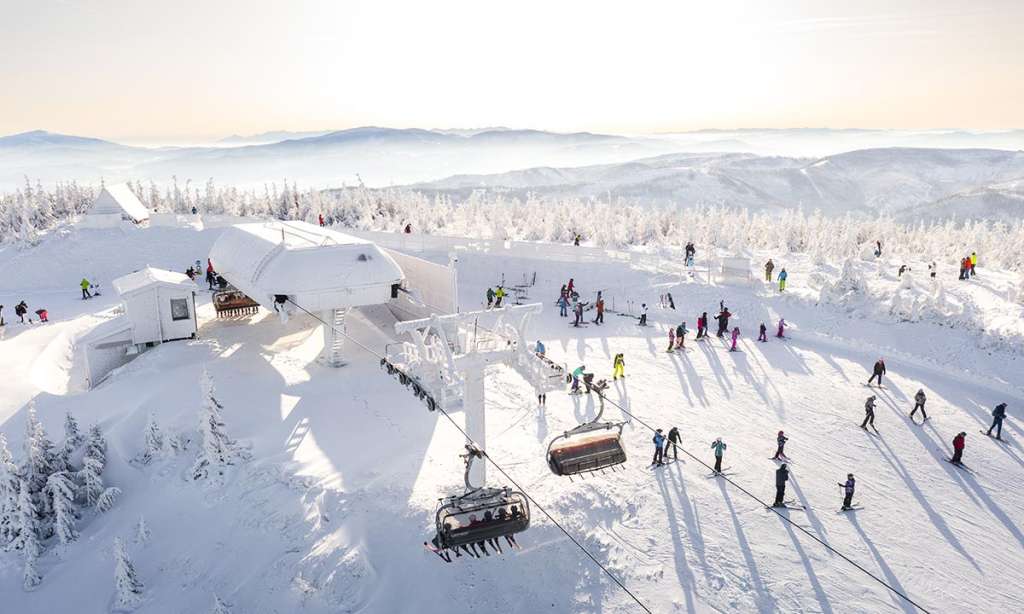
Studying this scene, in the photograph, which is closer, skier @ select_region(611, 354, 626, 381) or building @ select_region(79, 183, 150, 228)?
skier @ select_region(611, 354, 626, 381)

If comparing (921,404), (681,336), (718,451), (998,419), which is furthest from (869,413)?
(681,336)


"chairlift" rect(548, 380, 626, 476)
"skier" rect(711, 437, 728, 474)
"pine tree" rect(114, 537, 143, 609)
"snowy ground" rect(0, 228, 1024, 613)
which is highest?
"chairlift" rect(548, 380, 626, 476)

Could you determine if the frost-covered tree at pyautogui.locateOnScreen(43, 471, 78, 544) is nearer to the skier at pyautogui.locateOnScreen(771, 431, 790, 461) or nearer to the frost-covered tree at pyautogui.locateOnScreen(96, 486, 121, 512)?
the frost-covered tree at pyautogui.locateOnScreen(96, 486, 121, 512)

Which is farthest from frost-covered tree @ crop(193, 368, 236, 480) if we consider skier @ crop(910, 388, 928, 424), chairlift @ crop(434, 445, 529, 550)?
skier @ crop(910, 388, 928, 424)

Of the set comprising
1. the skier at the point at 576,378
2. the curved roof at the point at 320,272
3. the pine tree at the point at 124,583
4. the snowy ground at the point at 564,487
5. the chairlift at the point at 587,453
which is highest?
the curved roof at the point at 320,272

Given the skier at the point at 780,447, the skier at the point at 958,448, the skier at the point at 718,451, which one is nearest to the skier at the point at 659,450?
the skier at the point at 718,451

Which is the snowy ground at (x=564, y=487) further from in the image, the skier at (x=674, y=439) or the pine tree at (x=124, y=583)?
the skier at (x=674, y=439)

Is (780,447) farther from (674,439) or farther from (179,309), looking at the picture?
(179,309)
